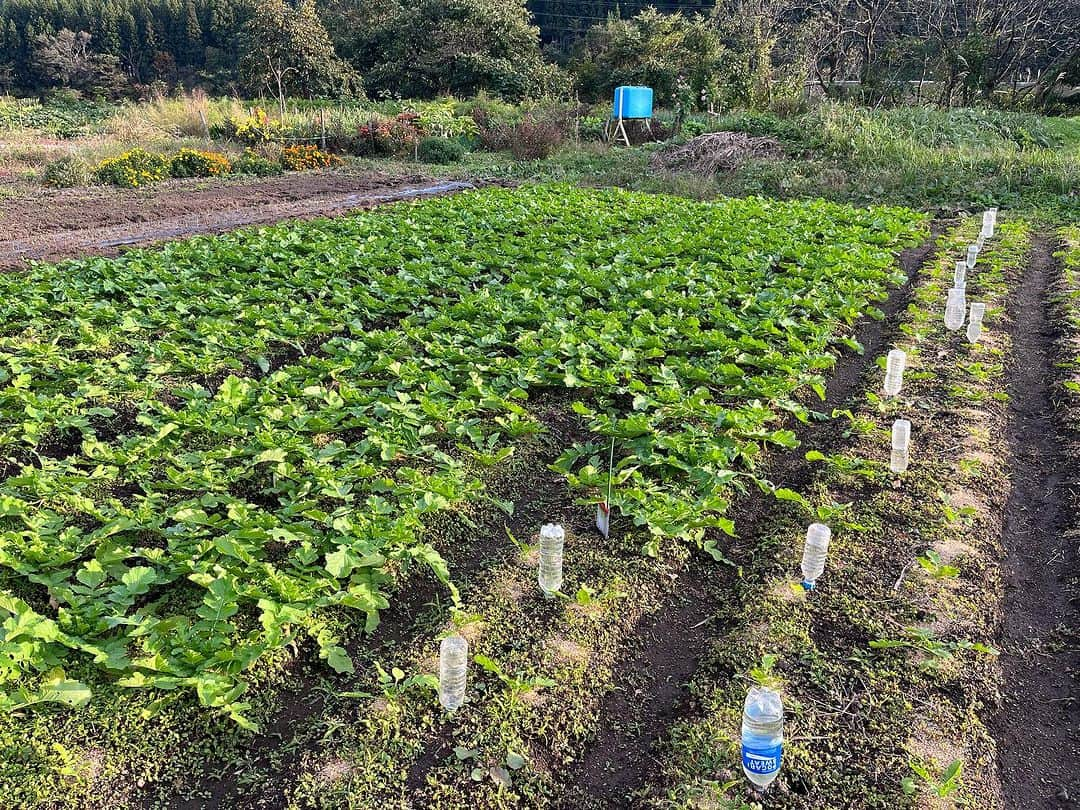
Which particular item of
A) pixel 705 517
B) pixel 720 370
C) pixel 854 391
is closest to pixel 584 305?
pixel 720 370

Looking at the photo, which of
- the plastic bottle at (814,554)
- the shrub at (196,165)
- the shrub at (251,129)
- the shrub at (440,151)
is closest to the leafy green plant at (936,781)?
the plastic bottle at (814,554)

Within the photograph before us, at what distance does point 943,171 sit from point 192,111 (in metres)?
19.7

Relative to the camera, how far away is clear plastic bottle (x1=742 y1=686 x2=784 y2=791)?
2.23 m

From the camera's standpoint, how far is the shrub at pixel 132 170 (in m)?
15.1

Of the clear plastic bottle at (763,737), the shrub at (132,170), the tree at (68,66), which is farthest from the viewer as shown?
the tree at (68,66)

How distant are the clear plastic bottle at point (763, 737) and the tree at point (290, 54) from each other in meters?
25.9

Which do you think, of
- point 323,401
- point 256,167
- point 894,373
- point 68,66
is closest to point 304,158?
point 256,167

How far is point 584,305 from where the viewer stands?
7.06m

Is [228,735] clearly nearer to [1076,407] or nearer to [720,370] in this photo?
[720,370]

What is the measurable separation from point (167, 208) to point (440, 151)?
9818mm

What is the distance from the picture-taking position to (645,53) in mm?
30750

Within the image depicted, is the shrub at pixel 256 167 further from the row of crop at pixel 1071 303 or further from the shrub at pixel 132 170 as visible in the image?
the row of crop at pixel 1071 303

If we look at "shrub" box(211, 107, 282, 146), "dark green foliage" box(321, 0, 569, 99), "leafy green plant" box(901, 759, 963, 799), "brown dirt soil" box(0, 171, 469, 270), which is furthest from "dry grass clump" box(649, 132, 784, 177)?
"leafy green plant" box(901, 759, 963, 799)

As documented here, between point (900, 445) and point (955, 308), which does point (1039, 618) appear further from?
point (955, 308)
